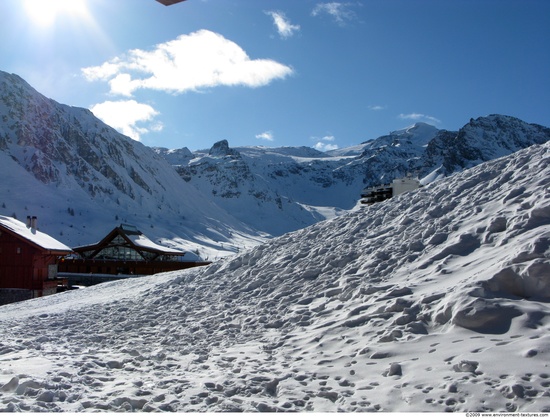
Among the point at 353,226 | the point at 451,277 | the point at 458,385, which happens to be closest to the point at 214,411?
the point at 458,385

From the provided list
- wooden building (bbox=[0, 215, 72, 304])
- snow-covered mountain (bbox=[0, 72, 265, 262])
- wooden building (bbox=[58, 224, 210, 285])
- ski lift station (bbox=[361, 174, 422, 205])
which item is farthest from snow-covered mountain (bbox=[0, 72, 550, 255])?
wooden building (bbox=[0, 215, 72, 304])

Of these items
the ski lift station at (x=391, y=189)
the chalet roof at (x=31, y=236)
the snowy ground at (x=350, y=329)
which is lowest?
the snowy ground at (x=350, y=329)

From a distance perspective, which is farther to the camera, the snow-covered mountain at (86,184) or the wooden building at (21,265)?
the snow-covered mountain at (86,184)

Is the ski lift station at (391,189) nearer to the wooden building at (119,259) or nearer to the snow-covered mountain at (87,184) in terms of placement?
the wooden building at (119,259)

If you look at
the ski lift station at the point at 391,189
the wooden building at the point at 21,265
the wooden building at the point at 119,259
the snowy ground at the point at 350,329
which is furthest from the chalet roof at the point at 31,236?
the ski lift station at the point at 391,189

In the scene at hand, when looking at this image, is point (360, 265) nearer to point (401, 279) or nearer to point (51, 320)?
point (401, 279)

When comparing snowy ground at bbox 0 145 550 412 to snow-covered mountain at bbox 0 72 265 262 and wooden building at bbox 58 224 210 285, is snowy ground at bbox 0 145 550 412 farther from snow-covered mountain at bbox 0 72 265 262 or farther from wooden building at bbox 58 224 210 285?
snow-covered mountain at bbox 0 72 265 262
